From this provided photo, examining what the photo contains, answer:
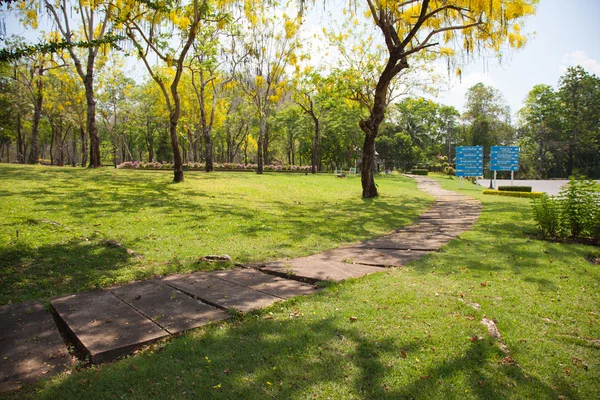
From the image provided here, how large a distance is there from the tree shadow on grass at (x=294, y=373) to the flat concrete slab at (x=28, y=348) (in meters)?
0.23

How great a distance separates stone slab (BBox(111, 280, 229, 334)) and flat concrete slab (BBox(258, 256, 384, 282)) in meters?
1.51

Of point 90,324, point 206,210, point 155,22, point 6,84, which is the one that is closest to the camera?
point 90,324

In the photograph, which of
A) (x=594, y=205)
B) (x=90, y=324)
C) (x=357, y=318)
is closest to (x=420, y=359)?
(x=357, y=318)

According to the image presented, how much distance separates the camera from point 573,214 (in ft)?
23.7

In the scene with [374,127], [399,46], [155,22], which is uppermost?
[155,22]

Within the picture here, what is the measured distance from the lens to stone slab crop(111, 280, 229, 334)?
3445 millimetres

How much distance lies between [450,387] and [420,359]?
0.35m

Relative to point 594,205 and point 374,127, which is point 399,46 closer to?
point 374,127

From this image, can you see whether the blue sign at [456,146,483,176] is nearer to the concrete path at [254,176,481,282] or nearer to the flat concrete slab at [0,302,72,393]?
the concrete path at [254,176,481,282]

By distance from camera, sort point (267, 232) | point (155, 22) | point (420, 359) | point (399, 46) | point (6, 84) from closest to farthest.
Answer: point (420, 359)
point (267, 232)
point (399, 46)
point (155, 22)
point (6, 84)

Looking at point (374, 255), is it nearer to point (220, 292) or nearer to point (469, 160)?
point (220, 292)

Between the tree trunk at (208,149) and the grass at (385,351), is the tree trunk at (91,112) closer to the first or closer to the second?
the tree trunk at (208,149)

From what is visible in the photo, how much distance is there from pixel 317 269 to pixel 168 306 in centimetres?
229

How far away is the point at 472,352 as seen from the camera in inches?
119
